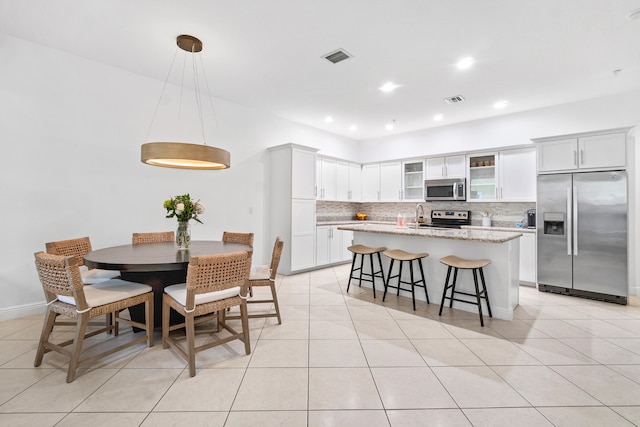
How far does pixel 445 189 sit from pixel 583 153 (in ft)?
6.71

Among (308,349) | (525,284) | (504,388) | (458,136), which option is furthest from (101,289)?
(458,136)

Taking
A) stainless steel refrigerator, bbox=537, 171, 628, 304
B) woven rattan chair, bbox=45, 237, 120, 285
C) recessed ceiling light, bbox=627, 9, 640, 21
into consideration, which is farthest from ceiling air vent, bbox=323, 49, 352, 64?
stainless steel refrigerator, bbox=537, 171, 628, 304

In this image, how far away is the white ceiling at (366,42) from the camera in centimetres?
252

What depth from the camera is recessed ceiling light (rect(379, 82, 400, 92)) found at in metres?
4.04

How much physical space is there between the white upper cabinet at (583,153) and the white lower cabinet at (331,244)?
3.50 meters

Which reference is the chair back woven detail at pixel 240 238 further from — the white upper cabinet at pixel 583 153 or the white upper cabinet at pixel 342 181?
the white upper cabinet at pixel 583 153

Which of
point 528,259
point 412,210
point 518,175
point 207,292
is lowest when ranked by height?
point 528,259

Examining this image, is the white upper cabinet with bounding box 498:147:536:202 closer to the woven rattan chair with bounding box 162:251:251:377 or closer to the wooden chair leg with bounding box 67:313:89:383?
the woven rattan chair with bounding box 162:251:251:377

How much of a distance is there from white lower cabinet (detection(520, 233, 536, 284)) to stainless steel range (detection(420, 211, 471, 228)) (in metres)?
1.11

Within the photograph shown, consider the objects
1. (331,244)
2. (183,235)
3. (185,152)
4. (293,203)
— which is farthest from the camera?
(331,244)

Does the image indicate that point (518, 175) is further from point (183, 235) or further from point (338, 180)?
point (183, 235)

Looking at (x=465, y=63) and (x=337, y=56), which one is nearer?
(x=337, y=56)

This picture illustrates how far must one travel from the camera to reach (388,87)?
4.13 meters

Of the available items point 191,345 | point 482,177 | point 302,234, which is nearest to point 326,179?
point 302,234
